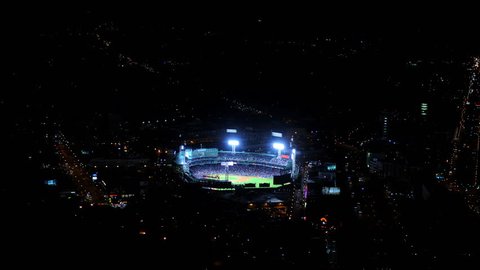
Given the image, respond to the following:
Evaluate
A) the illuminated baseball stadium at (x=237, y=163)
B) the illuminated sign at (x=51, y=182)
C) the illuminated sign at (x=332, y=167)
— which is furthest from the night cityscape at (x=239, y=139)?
the illuminated sign at (x=332, y=167)

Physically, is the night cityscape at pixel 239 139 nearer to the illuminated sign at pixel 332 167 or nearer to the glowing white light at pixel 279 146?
the glowing white light at pixel 279 146

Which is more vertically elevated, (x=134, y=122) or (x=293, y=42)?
(x=293, y=42)

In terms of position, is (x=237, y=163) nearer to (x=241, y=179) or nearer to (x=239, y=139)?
(x=241, y=179)

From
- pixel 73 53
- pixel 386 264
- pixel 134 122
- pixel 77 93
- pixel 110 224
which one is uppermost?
pixel 73 53

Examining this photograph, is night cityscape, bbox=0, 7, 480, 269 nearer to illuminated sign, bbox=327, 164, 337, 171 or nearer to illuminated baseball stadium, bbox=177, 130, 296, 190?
illuminated baseball stadium, bbox=177, 130, 296, 190

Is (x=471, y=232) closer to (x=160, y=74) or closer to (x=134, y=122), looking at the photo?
(x=134, y=122)

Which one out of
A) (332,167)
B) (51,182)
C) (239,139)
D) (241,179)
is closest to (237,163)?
(241,179)

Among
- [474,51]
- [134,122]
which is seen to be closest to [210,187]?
[134,122]
